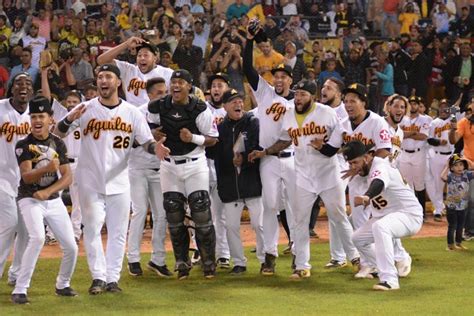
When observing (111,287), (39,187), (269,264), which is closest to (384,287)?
(269,264)

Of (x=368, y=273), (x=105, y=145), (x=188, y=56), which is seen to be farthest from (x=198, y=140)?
(x=188, y=56)

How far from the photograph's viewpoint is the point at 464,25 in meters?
26.2

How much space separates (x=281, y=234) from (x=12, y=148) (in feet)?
20.8

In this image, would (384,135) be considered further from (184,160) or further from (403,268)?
(184,160)

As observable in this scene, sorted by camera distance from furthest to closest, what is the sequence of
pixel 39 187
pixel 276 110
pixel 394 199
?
pixel 276 110 → pixel 394 199 → pixel 39 187

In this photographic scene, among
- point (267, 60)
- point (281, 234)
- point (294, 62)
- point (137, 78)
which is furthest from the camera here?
point (294, 62)

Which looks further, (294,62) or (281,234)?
(294,62)

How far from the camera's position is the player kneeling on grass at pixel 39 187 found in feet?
37.4

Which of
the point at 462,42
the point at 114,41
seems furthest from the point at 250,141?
the point at 462,42

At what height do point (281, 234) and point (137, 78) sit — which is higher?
point (137, 78)

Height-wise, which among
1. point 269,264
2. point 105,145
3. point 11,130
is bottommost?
point 269,264

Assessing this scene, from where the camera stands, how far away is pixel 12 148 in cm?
1232

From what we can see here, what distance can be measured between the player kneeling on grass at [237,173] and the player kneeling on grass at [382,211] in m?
1.40

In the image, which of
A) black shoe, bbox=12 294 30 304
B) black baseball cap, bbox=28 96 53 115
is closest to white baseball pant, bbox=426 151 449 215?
black baseball cap, bbox=28 96 53 115
